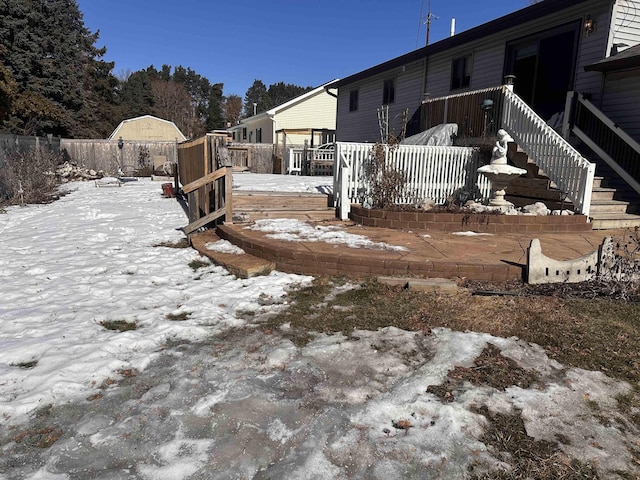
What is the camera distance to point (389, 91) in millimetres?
16062

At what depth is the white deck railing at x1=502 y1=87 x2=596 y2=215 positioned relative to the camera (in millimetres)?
7195

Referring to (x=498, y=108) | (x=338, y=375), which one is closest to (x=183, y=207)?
(x=498, y=108)

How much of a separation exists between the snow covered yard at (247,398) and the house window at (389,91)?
44.8 feet

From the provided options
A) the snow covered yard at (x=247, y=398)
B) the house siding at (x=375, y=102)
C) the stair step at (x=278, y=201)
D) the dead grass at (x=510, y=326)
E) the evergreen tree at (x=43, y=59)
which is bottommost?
the snow covered yard at (x=247, y=398)

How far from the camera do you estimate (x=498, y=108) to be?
9180 mm

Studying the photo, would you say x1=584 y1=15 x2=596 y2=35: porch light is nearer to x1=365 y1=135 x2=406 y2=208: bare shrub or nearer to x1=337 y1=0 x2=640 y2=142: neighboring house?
x1=337 y1=0 x2=640 y2=142: neighboring house

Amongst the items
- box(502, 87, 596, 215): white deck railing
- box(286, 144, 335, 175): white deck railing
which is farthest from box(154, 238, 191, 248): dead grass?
box(286, 144, 335, 175): white deck railing

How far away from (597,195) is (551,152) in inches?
48.9

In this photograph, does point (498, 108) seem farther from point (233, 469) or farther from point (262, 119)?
point (262, 119)

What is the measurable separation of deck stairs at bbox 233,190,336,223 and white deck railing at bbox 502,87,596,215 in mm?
4105

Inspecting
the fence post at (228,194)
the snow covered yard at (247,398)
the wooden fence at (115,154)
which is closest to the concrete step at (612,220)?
the snow covered yard at (247,398)

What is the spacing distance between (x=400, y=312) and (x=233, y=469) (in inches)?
82.1

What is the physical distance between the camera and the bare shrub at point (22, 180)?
34.6ft

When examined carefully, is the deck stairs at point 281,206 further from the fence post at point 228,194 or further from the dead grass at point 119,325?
the dead grass at point 119,325
